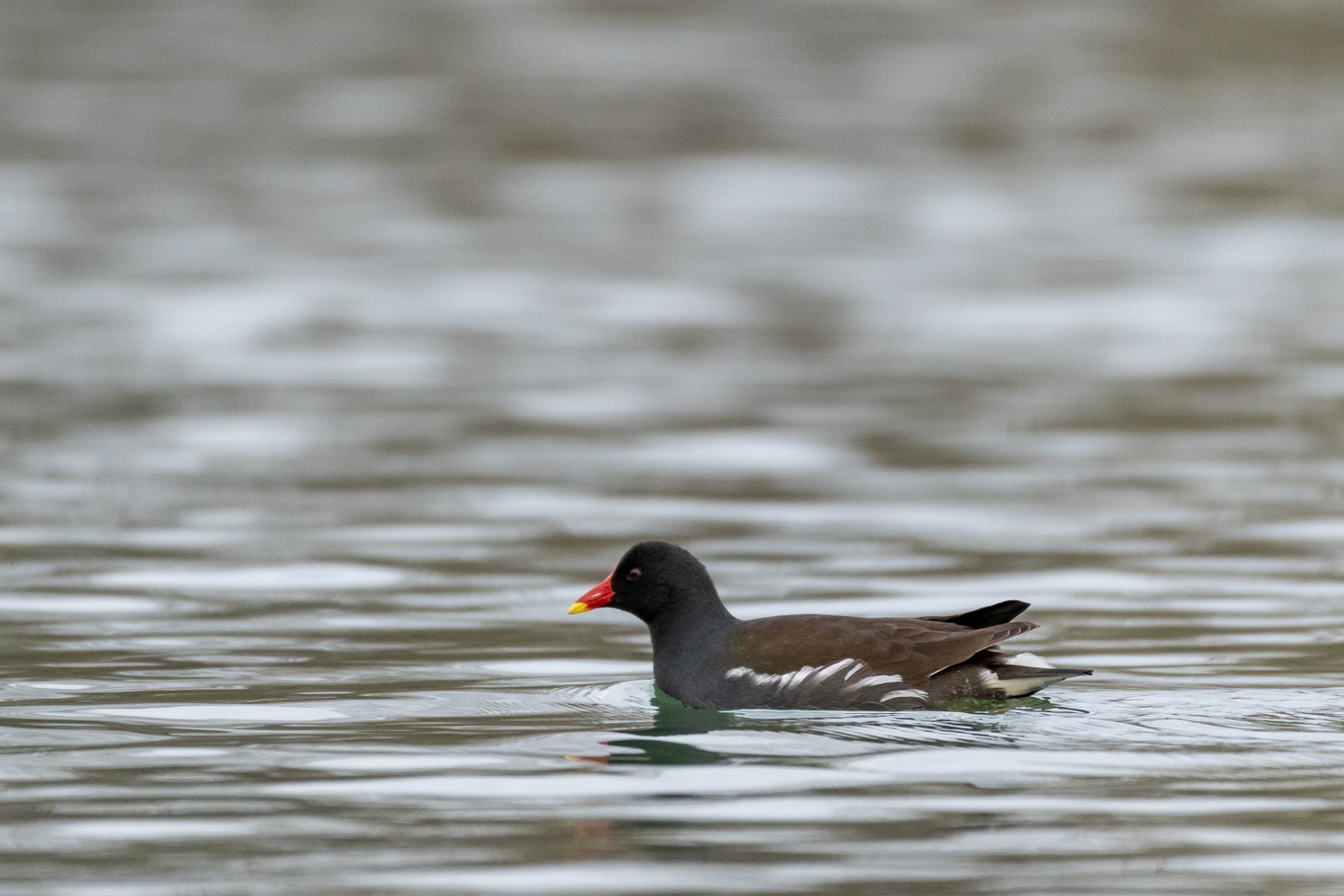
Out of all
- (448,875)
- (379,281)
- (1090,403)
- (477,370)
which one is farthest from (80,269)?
(448,875)

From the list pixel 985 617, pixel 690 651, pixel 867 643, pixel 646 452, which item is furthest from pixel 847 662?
pixel 646 452

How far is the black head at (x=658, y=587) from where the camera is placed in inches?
426

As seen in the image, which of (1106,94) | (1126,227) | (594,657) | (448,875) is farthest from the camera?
(1106,94)

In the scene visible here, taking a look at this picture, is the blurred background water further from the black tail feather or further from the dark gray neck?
the black tail feather

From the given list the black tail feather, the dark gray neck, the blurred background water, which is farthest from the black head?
the black tail feather

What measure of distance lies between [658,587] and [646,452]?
5853 millimetres

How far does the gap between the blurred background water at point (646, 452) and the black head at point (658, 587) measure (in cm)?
39

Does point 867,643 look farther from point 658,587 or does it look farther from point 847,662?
point 658,587

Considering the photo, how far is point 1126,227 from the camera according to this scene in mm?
27547

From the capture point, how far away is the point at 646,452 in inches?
659

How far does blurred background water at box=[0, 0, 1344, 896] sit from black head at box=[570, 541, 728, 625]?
1.26ft

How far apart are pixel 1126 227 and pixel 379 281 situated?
8.91m

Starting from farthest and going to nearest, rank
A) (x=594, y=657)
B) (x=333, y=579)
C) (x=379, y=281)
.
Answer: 1. (x=379, y=281)
2. (x=333, y=579)
3. (x=594, y=657)

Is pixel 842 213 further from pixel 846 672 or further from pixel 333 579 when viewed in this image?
pixel 846 672
